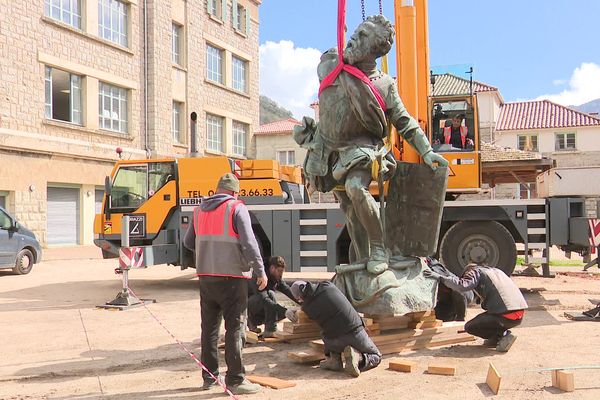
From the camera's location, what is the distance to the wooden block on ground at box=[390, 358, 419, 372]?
5.21 m

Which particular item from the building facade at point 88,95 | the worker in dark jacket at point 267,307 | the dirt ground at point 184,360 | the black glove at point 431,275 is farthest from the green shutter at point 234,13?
the black glove at point 431,275

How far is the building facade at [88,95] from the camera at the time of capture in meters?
20.8

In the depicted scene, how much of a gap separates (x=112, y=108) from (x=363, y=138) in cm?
2094

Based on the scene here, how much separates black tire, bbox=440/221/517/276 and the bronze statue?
4016 mm

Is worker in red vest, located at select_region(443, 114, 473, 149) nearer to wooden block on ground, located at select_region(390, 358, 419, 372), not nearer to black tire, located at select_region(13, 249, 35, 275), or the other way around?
wooden block on ground, located at select_region(390, 358, 419, 372)

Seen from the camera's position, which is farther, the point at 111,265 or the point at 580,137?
the point at 580,137

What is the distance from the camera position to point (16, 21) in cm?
2077

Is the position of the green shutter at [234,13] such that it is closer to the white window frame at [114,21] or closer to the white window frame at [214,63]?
the white window frame at [214,63]

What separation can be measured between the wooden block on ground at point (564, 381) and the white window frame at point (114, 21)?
2358 cm

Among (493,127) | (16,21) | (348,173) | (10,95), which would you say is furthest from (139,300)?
(493,127)

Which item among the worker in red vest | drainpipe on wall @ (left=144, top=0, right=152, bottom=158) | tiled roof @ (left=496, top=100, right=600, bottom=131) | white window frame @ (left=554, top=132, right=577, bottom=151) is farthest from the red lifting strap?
white window frame @ (left=554, top=132, right=577, bottom=151)

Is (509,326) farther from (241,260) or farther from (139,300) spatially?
(139,300)

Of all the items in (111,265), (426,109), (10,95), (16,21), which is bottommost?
(111,265)

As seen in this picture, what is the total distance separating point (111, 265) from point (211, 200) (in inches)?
554
